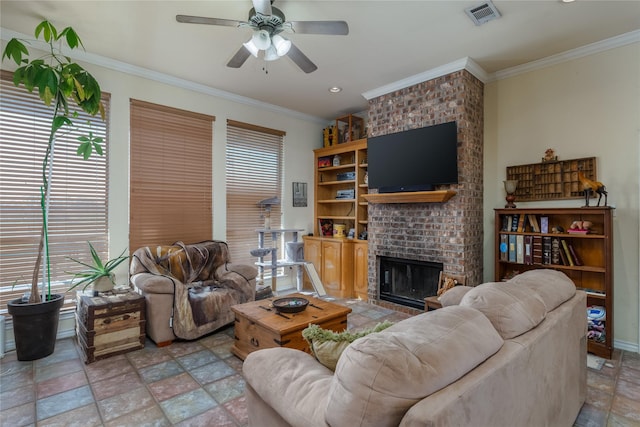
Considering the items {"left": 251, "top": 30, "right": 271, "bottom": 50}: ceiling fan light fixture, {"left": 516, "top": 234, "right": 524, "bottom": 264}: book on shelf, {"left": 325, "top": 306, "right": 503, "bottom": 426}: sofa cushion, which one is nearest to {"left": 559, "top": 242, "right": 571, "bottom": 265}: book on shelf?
{"left": 516, "top": 234, "right": 524, "bottom": 264}: book on shelf

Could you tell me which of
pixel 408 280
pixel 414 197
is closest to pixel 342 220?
pixel 408 280

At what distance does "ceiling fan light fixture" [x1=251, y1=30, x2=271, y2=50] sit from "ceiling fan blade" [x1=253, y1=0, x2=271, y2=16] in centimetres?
13

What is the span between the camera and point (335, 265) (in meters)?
4.64

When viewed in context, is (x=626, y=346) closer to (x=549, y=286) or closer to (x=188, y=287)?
(x=549, y=286)

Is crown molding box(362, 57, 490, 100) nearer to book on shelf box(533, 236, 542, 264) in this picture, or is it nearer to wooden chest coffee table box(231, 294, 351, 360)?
book on shelf box(533, 236, 542, 264)

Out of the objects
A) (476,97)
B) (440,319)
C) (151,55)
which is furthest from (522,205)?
(151,55)

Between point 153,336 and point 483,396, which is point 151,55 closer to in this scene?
point 153,336

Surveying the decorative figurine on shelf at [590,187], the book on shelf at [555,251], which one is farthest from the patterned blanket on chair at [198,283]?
the decorative figurine on shelf at [590,187]

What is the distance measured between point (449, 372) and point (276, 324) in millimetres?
1599

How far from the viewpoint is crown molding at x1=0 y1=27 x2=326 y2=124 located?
294cm

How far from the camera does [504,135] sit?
11.7 feet

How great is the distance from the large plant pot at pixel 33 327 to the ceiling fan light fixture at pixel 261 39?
268 cm

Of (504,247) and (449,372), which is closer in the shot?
(449,372)

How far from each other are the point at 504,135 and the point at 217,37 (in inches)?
124
